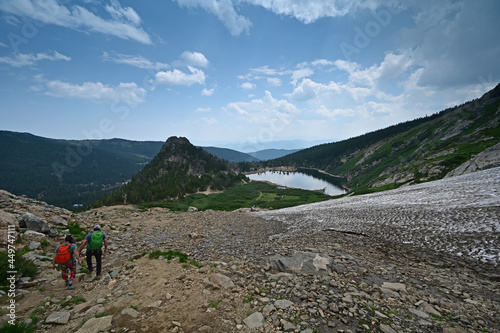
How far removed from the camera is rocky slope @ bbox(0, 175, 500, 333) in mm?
7457

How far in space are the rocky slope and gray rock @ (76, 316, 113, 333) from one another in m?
0.04

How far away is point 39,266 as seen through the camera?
12102 mm

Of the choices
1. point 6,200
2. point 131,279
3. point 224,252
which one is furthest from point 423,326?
point 6,200

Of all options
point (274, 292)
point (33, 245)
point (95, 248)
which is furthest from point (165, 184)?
point (274, 292)

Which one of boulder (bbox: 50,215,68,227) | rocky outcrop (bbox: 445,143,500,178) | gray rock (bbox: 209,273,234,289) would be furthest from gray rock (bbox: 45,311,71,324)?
rocky outcrop (bbox: 445,143,500,178)

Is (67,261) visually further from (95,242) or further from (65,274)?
(95,242)

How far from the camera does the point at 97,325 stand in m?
7.35

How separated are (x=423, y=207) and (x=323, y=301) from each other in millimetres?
23870

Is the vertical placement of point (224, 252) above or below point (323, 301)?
below

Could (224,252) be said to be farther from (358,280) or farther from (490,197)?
(490,197)

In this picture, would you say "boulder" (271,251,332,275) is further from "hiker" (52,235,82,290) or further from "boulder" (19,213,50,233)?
"boulder" (19,213,50,233)

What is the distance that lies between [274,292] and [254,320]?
228 centimetres

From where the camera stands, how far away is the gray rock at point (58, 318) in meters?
7.71

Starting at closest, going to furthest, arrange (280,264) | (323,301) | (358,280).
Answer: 1. (323,301)
2. (358,280)
3. (280,264)
